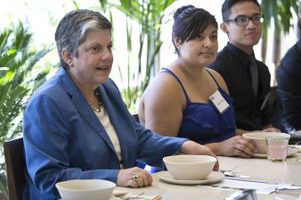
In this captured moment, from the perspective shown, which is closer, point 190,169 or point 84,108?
point 190,169

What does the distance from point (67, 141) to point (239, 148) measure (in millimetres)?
723

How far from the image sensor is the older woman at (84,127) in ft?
6.38

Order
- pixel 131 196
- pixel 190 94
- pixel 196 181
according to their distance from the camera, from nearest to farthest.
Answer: pixel 131 196 → pixel 196 181 → pixel 190 94

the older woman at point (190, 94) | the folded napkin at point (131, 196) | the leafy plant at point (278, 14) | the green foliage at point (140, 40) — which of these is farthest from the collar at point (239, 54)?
the leafy plant at point (278, 14)

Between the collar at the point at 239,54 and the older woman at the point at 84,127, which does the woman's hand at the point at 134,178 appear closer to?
the older woman at the point at 84,127

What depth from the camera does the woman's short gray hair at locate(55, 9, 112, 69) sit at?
213 centimetres

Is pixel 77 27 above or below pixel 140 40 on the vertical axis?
above

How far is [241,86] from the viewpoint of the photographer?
128 inches

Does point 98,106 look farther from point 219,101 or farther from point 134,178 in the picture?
point 219,101

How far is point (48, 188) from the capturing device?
194 cm

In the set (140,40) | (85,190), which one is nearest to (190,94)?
(85,190)

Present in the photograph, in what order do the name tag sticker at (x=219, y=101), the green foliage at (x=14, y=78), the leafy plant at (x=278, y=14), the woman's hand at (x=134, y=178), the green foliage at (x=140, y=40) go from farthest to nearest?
the leafy plant at (x=278, y=14) → the green foliage at (x=140, y=40) → the green foliage at (x=14, y=78) → the name tag sticker at (x=219, y=101) → the woman's hand at (x=134, y=178)

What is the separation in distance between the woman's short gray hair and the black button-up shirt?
47.1 inches

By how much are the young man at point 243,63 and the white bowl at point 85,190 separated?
5.47 feet
